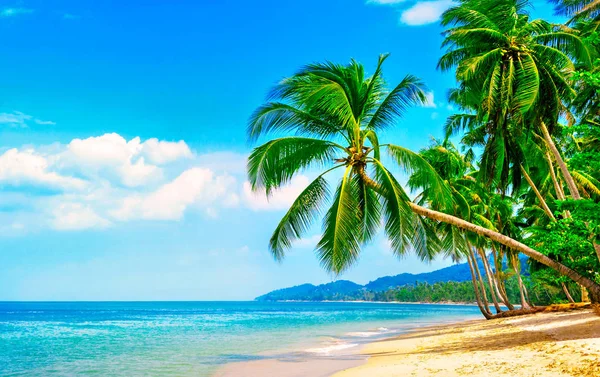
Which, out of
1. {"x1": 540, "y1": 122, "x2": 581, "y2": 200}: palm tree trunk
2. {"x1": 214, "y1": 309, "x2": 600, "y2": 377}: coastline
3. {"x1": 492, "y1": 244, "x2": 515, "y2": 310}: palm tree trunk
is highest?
{"x1": 540, "y1": 122, "x2": 581, "y2": 200}: palm tree trunk

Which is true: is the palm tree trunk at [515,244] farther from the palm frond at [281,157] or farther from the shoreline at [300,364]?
the shoreline at [300,364]

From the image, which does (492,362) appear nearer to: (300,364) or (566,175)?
(566,175)

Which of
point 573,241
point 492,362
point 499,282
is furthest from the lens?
point 499,282

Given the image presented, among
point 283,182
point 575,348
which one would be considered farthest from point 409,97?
point 575,348

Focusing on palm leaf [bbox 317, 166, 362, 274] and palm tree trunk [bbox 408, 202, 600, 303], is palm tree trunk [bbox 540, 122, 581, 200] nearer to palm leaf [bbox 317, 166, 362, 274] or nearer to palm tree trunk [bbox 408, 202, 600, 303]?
palm tree trunk [bbox 408, 202, 600, 303]

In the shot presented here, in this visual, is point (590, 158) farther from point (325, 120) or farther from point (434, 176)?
point (325, 120)

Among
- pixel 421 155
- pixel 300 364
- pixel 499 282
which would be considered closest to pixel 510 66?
pixel 421 155

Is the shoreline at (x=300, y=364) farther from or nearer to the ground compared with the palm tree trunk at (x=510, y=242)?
nearer to the ground

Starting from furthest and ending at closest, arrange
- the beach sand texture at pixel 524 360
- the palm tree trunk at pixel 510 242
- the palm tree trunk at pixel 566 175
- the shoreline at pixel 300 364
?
the shoreline at pixel 300 364, the palm tree trunk at pixel 566 175, the palm tree trunk at pixel 510 242, the beach sand texture at pixel 524 360

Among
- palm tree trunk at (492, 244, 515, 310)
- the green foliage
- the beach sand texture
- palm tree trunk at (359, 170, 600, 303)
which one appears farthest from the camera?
palm tree trunk at (492, 244, 515, 310)

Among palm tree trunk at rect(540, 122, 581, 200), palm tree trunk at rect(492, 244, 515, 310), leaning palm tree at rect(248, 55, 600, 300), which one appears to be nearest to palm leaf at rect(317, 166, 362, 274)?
Answer: leaning palm tree at rect(248, 55, 600, 300)

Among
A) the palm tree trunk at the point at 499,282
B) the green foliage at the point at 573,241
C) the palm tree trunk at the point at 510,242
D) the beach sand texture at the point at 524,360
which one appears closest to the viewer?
the beach sand texture at the point at 524,360

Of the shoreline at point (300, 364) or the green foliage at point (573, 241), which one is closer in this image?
the green foliage at point (573, 241)

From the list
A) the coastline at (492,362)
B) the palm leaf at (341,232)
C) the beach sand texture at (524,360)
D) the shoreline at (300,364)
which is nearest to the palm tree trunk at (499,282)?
the shoreline at (300,364)
